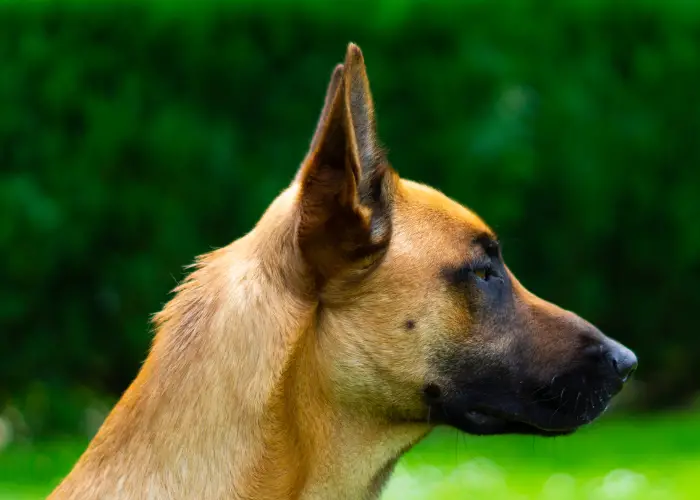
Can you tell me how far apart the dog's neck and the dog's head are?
0.11 m

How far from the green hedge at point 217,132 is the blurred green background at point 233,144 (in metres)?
0.02

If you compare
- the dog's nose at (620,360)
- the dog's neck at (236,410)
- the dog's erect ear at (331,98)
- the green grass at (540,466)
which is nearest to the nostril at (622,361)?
the dog's nose at (620,360)

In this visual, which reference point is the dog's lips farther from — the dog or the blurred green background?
the blurred green background

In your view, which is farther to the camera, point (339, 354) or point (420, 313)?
point (420, 313)

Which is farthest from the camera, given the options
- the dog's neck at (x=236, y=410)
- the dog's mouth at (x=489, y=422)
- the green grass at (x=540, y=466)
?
the green grass at (x=540, y=466)

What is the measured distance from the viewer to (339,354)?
3449mm

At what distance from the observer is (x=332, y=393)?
345cm

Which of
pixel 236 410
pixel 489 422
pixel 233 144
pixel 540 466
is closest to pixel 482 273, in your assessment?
pixel 489 422

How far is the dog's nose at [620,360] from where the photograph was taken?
12.6ft

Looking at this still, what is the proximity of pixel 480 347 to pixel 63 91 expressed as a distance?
6696mm

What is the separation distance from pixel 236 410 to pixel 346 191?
2.55ft

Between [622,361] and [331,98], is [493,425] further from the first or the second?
[331,98]

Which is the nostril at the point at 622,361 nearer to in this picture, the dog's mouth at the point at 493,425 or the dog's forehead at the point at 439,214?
the dog's mouth at the point at 493,425

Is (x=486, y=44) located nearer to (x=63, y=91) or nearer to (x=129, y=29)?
(x=129, y=29)
